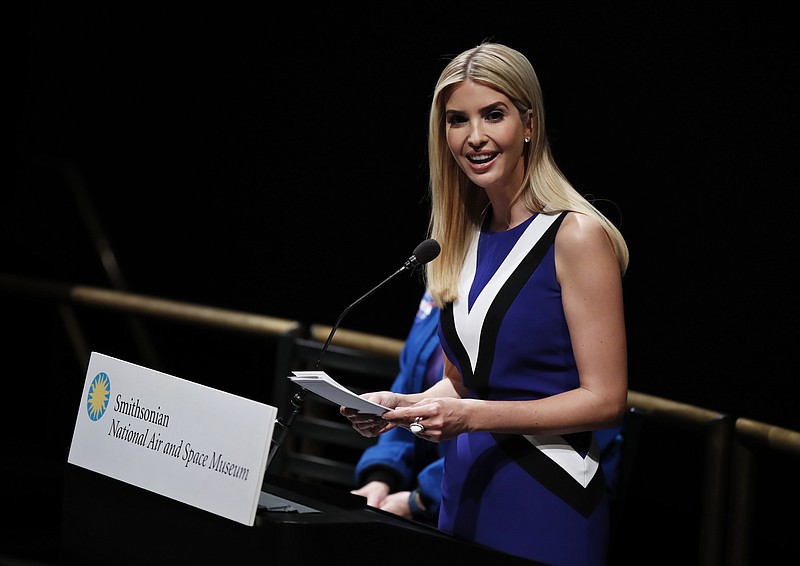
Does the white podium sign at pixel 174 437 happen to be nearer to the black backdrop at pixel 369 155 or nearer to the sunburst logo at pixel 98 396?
the sunburst logo at pixel 98 396

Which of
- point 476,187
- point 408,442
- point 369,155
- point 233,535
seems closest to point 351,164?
point 369,155

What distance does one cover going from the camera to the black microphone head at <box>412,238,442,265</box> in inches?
65.9

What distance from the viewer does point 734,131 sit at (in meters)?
2.60

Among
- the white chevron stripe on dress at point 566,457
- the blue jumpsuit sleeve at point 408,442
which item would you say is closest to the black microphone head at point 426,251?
the white chevron stripe on dress at point 566,457

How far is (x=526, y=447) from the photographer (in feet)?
5.45

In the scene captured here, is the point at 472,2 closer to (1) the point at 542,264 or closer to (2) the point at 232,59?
(2) the point at 232,59

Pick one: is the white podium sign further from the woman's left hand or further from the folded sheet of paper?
the woman's left hand

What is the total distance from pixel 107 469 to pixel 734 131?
173 cm

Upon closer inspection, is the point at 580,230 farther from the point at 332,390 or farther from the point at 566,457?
the point at 332,390

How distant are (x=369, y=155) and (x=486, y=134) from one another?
190cm

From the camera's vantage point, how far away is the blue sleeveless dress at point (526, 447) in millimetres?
1631

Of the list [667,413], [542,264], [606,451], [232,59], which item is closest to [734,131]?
[667,413]

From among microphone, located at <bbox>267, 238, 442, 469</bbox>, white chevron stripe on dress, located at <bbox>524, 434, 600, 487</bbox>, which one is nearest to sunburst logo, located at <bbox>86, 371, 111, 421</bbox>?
microphone, located at <bbox>267, 238, 442, 469</bbox>

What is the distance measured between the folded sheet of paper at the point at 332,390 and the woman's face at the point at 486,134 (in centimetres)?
45
